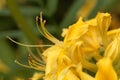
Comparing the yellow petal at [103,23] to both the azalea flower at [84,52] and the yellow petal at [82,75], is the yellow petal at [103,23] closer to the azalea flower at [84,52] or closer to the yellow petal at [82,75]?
the azalea flower at [84,52]

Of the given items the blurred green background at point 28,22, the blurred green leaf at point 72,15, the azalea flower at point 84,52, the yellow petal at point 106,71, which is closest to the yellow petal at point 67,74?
the azalea flower at point 84,52

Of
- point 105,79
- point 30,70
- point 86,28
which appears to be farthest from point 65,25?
point 105,79

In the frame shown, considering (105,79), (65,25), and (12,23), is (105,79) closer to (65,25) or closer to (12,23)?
(65,25)

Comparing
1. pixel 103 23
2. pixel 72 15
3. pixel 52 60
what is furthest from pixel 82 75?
pixel 72 15

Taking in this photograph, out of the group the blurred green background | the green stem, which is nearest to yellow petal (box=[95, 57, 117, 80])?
the blurred green background

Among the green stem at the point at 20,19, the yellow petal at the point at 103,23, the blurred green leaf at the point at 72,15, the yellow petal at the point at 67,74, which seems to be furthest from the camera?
the blurred green leaf at the point at 72,15
